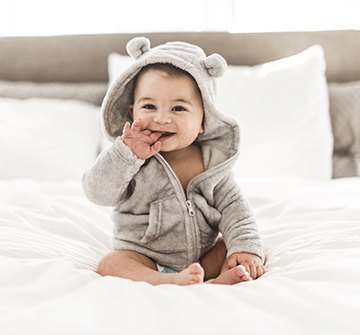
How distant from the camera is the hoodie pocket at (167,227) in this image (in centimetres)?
120

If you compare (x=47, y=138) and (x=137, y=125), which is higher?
(x=137, y=125)

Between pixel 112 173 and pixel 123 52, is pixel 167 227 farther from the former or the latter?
pixel 123 52

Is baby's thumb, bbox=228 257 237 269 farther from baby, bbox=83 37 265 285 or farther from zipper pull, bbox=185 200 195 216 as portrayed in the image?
zipper pull, bbox=185 200 195 216

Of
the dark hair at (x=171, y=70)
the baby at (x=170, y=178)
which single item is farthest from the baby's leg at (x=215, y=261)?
the dark hair at (x=171, y=70)

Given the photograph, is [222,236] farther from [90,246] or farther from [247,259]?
[90,246]

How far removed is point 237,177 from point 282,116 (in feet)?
0.96

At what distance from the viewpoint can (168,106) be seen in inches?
46.3

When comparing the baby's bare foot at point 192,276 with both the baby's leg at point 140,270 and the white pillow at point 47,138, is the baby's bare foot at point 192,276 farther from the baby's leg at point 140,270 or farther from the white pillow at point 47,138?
the white pillow at point 47,138

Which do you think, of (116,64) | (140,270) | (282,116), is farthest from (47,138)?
(140,270)

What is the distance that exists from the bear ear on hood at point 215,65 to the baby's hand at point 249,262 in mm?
371

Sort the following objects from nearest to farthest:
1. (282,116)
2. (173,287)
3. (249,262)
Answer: (173,287) < (249,262) < (282,116)

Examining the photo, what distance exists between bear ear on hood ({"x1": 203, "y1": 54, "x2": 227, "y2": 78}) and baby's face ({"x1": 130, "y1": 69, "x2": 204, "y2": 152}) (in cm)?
5

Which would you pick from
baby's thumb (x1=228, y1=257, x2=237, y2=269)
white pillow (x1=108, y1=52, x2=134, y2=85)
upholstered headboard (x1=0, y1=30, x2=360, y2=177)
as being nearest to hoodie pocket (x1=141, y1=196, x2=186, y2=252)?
baby's thumb (x1=228, y1=257, x2=237, y2=269)

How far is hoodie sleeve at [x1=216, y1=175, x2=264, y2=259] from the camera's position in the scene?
1.17 m
